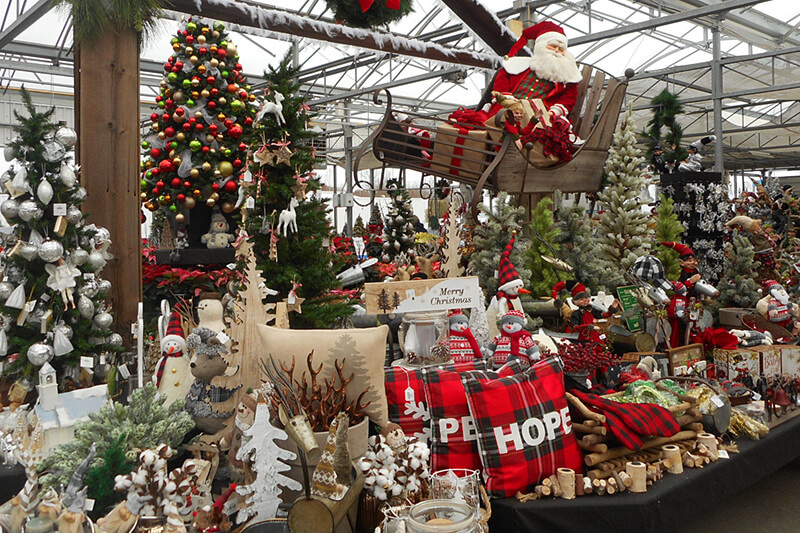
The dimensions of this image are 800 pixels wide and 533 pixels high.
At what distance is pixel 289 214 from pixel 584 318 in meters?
1.53

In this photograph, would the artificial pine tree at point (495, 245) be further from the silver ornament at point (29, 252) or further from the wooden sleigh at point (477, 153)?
the silver ornament at point (29, 252)

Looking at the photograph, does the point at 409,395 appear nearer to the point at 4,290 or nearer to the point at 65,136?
the point at 4,290

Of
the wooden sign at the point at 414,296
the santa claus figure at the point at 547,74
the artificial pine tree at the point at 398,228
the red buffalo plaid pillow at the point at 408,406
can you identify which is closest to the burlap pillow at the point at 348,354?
the red buffalo plaid pillow at the point at 408,406

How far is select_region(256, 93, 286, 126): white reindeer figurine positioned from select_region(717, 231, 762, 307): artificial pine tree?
Result: 3181 millimetres

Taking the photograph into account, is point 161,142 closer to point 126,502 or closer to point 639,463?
point 126,502

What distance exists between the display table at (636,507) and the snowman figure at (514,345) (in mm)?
544

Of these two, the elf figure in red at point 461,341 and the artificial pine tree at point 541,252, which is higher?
the artificial pine tree at point 541,252

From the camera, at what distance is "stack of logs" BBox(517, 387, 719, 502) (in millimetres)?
2041

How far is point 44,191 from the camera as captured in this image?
103 inches

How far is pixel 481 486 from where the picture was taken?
1.95 metres

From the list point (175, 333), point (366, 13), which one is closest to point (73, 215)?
point (175, 333)

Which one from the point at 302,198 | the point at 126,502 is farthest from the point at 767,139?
the point at 126,502

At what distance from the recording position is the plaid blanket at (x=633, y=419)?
7.22 feet

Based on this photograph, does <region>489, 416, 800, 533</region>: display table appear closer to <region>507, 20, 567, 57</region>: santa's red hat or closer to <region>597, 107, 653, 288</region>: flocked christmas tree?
<region>597, 107, 653, 288</region>: flocked christmas tree
